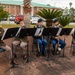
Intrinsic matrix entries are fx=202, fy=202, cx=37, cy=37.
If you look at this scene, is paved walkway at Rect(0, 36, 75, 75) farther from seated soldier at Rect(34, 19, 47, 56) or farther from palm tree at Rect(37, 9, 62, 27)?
palm tree at Rect(37, 9, 62, 27)

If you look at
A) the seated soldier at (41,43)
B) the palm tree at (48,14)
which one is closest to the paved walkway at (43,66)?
the seated soldier at (41,43)

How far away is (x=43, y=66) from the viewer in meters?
7.10

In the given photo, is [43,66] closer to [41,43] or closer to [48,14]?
[41,43]

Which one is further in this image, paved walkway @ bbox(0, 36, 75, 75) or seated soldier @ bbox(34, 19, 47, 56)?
seated soldier @ bbox(34, 19, 47, 56)

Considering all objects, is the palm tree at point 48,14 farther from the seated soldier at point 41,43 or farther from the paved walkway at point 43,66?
the paved walkway at point 43,66

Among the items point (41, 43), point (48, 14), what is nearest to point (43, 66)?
point (41, 43)

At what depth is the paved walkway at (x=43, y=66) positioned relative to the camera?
21.3 feet

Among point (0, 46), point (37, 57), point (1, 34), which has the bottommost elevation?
point (37, 57)

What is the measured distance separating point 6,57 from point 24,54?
70 centimetres

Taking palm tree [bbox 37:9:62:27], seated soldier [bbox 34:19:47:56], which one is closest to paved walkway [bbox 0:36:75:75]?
seated soldier [bbox 34:19:47:56]

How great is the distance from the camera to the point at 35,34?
7535 mm

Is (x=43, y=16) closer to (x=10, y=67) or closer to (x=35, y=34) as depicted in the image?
(x=35, y=34)

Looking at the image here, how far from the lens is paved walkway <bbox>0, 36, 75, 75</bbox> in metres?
6.48

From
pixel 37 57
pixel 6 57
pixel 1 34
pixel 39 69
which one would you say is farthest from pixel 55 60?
pixel 1 34
